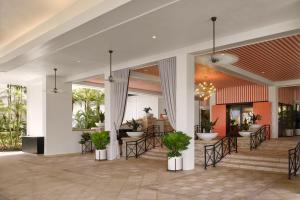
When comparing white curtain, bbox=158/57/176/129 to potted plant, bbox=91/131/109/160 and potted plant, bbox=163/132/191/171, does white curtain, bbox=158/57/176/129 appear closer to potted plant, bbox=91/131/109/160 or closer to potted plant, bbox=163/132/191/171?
potted plant, bbox=163/132/191/171

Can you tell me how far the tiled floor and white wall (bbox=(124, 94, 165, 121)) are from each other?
1093 centimetres

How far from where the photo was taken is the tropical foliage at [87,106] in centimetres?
1688

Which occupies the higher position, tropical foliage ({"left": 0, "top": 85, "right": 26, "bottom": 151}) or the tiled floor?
tropical foliage ({"left": 0, "top": 85, "right": 26, "bottom": 151})

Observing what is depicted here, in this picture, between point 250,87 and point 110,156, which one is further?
point 250,87

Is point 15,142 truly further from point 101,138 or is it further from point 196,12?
point 196,12

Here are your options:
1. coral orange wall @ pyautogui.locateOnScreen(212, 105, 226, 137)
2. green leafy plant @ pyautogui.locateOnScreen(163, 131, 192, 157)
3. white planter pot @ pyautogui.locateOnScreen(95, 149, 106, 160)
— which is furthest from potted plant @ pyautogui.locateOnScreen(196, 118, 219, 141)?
coral orange wall @ pyautogui.locateOnScreen(212, 105, 226, 137)

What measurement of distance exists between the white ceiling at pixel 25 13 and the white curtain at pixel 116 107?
3783 mm

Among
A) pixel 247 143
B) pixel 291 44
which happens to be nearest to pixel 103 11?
pixel 291 44

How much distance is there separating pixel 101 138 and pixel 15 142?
7409 millimetres

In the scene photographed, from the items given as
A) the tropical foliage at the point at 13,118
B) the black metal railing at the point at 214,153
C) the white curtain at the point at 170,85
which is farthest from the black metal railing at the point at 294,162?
the tropical foliage at the point at 13,118

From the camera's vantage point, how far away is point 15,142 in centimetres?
1523

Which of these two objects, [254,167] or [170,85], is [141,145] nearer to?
[170,85]

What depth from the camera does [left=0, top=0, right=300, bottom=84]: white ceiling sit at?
515 centimetres

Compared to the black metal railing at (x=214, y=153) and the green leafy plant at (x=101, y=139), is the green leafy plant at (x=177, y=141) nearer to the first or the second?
the black metal railing at (x=214, y=153)
